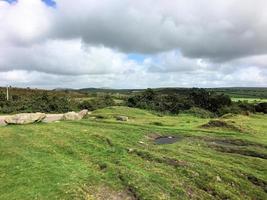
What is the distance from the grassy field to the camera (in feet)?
50.4

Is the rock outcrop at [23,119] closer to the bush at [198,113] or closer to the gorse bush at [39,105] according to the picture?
the gorse bush at [39,105]

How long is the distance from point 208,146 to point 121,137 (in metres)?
7.31

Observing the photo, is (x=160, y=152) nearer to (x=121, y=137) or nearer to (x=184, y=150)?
(x=184, y=150)

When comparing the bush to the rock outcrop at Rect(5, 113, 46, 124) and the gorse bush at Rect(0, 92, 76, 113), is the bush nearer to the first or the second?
the gorse bush at Rect(0, 92, 76, 113)

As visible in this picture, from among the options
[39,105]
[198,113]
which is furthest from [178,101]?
[39,105]

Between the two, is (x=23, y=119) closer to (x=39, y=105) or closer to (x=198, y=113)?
(x=39, y=105)

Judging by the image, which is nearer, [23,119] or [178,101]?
[23,119]

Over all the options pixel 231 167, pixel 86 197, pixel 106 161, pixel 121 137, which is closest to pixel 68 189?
pixel 86 197

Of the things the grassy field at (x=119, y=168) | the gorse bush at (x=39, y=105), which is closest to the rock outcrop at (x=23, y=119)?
the grassy field at (x=119, y=168)

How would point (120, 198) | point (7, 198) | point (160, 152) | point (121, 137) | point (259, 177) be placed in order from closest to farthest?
point (7, 198), point (120, 198), point (259, 177), point (160, 152), point (121, 137)

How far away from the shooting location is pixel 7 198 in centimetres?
1373

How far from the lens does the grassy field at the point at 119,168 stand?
605 inches

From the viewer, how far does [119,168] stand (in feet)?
60.8

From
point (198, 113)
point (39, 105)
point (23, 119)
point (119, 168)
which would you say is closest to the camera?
point (119, 168)
